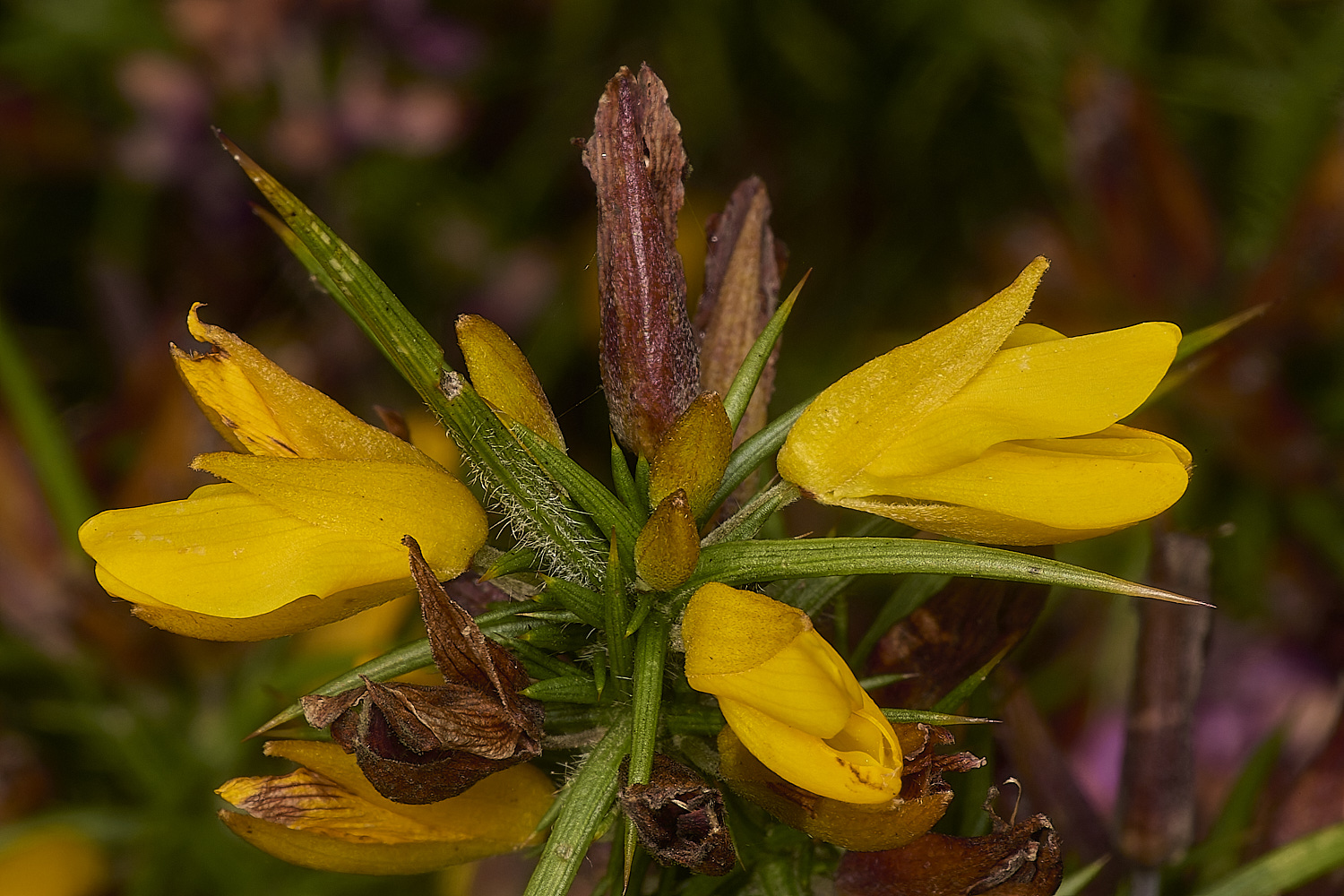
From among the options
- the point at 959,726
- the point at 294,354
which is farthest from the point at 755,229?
the point at 294,354

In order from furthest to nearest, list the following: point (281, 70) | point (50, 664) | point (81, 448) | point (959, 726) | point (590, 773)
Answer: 1. point (281, 70)
2. point (81, 448)
3. point (50, 664)
4. point (959, 726)
5. point (590, 773)

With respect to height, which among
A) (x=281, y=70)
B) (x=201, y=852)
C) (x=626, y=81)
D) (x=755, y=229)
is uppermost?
(x=281, y=70)

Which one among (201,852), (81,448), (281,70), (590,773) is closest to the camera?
(590,773)

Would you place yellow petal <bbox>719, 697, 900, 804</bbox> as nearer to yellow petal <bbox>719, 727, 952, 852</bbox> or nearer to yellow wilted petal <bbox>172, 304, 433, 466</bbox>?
yellow petal <bbox>719, 727, 952, 852</bbox>

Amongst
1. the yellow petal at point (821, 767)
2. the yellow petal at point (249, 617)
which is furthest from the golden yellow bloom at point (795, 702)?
the yellow petal at point (249, 617)

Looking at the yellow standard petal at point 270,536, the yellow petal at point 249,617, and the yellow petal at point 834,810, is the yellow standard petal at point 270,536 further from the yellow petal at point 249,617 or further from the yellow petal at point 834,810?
the yellow petal at point 834,810

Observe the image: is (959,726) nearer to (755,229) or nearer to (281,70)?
(755,229)

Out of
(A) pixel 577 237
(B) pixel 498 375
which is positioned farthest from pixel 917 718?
(A) pixel 577 237
